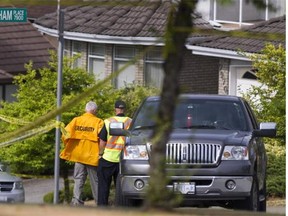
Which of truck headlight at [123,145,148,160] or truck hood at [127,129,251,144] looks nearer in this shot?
truck hood at [127,129,251,144]

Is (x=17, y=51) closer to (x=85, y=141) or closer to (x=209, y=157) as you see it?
(x=85, y=141)

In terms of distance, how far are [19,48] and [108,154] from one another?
16.3 meters

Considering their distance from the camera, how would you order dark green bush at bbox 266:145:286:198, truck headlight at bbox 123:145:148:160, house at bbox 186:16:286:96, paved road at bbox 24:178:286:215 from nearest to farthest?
1. truck headlight at bbox 123:145:148:160
2. dark green bush at bbox 266:145:286:198
3. paved road at bbox 24:178:286:215
4. house at bbox 186:16:286:96

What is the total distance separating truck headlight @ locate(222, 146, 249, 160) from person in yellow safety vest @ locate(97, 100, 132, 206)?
2.21 metres

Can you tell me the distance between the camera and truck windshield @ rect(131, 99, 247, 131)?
1305cm

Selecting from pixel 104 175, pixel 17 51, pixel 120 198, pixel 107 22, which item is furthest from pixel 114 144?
pixel 17 51

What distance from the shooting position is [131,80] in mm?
27578

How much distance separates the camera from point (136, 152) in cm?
1266

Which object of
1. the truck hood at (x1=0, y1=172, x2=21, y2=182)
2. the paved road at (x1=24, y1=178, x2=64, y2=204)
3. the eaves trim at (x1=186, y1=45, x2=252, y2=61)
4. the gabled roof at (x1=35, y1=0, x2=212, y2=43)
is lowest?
the paved road at (x1=24, y1=178, x2=64, y2=204)

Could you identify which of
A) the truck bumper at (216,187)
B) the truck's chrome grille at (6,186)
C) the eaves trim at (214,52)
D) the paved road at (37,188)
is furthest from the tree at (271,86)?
the truck bumper at (216,187)

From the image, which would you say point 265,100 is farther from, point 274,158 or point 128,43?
point 128,43

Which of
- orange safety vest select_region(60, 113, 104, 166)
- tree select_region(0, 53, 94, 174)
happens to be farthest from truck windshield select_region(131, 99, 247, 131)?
tree select_region(0, 53, 94, 174)

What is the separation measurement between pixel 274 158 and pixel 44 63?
13.4 metres

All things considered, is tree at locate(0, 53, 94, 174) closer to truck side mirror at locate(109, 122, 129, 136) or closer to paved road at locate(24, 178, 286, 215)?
paved road at locate(24, 178, 286, 215)
